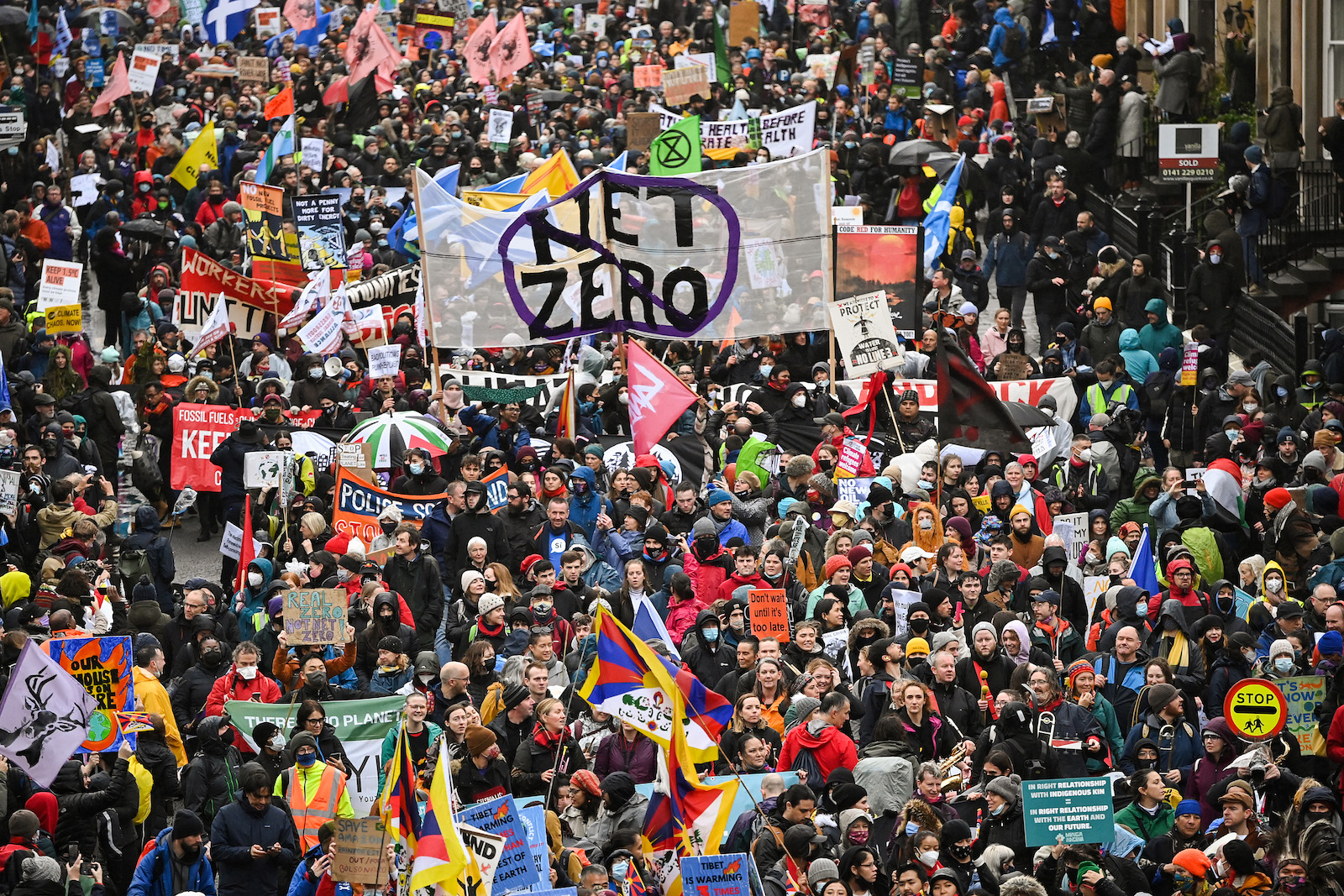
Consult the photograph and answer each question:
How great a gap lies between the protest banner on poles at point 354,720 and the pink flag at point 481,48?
1975 cm

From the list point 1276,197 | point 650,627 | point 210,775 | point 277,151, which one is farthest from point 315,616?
point 277,151

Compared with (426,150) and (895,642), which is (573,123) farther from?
(895,642)

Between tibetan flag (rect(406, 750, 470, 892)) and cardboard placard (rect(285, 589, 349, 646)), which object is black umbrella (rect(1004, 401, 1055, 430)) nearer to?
cardboard placard (rect(285, 589, 349, 646))

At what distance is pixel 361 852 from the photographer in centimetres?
1088

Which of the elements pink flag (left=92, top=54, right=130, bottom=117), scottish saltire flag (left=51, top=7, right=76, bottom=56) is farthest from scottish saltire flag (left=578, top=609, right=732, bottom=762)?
scottish saltire flag (left=51, top=7, right=76, bottom=56)

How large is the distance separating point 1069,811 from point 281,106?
20.8 m

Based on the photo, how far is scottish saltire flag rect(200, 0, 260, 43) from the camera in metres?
34.8

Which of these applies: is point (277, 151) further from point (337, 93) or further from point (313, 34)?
point (313, 34)

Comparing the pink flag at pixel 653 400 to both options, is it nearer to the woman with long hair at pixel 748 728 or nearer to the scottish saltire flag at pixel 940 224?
the woman with long hair at pixel 748 728

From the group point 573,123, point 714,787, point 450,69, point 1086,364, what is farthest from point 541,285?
point 450,69

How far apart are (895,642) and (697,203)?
6.98 metres

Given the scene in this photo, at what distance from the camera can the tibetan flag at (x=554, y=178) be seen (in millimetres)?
22344

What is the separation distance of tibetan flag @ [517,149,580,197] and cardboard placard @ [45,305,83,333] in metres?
4.66

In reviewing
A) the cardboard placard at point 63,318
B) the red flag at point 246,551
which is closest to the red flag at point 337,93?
the cardboard placard at point 63,318
